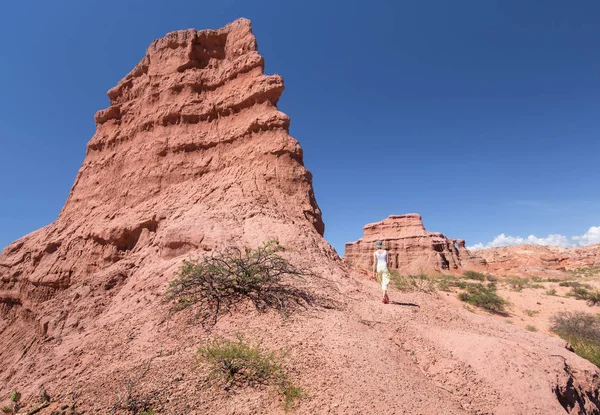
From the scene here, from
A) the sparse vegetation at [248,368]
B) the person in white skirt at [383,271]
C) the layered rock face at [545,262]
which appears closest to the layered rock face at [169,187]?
the person in white skirt at [383,271]

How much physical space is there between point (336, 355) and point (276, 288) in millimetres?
1718

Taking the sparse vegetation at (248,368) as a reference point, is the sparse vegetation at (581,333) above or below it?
below

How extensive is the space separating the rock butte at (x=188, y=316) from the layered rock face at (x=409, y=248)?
2648 cm

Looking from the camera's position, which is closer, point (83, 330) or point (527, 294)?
point (83, 330)

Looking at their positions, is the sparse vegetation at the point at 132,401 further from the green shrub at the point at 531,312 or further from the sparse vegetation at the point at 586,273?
the sparse vegetation at the point at 586,273

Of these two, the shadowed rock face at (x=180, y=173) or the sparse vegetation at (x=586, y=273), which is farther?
the sparse vegetation at (x=586, y=273)

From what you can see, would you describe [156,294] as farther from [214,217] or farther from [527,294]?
[527,294]

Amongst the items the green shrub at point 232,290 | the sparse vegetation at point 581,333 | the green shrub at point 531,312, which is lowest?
the sparse vegetation at point 581,333

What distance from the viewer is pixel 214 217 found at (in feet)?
25.7

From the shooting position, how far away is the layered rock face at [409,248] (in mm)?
35562

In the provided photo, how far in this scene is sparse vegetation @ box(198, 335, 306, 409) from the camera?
3.24 meters

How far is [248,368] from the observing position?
3443 mm

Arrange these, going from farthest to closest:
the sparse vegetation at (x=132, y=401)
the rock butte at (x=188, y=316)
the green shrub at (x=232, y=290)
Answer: the green shrub at (x=232, y=290)
the rock butte at (x=188, y=316)
the sparse vegetation at (x=132, y=401)

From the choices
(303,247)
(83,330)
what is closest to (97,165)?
(83,330)
